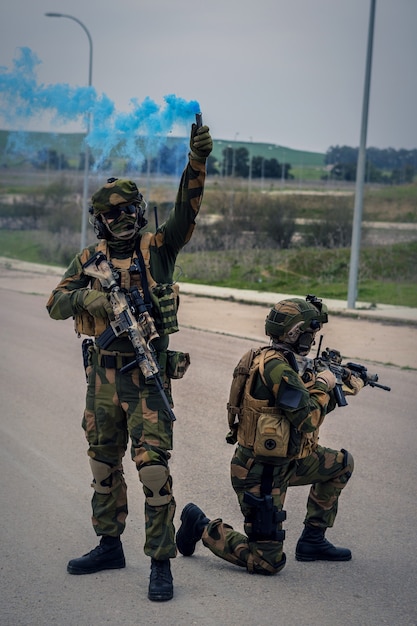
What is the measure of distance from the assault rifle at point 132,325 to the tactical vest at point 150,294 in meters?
0.05

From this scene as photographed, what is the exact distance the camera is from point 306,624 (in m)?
4.44

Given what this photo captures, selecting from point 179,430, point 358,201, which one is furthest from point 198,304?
point 179,430

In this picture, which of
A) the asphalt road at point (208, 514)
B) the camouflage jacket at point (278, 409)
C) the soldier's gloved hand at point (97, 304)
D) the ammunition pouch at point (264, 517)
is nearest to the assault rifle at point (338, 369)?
the camouflage jacket at point (278, 409)

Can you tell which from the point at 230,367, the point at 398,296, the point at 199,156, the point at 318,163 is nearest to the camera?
the point at 199,156

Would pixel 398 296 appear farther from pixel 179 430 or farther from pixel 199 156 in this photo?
pixel 199 156

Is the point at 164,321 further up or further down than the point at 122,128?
further down

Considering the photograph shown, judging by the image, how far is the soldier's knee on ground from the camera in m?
4.97

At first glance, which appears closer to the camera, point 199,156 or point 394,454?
point 199,156

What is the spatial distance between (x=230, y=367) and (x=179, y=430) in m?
3.36

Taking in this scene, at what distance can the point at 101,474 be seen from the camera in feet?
16.3

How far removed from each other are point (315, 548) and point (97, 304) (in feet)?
5.81

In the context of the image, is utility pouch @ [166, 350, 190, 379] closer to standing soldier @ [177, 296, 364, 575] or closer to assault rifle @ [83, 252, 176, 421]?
assault rifle @ [83, 252, 176, 421]

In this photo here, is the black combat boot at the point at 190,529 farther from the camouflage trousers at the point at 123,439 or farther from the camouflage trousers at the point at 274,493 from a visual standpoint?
the camouflage trousers at the point at 123,439

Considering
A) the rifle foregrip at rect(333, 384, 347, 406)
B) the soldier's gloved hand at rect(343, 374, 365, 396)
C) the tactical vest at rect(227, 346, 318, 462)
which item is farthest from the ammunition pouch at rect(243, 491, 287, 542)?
the soldier's gloved hand at rect(343, 374, 365, 396)
